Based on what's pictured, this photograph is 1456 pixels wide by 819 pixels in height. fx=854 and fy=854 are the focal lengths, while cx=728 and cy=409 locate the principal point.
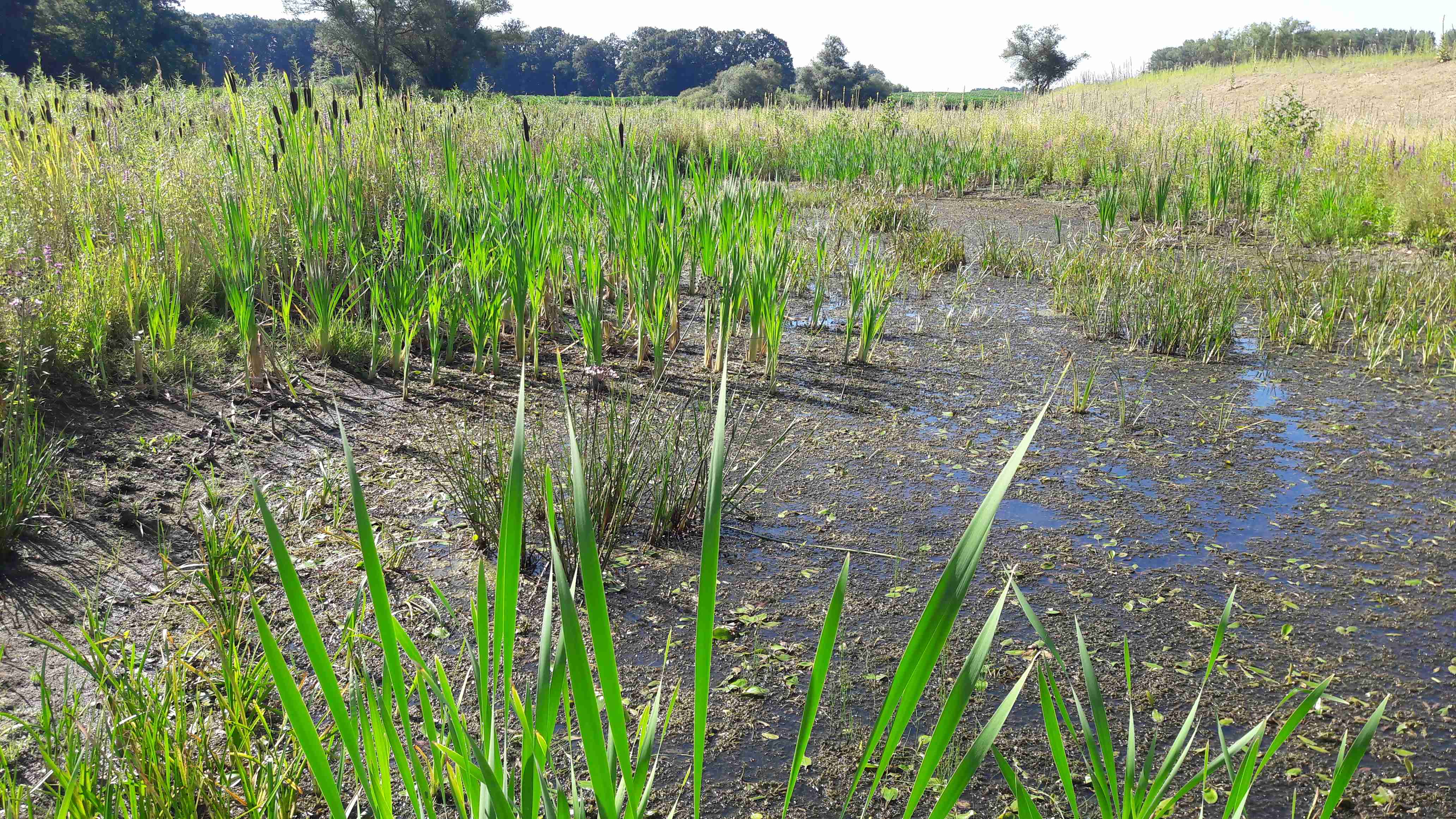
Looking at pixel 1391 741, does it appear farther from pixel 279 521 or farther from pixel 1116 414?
pixel 279 521

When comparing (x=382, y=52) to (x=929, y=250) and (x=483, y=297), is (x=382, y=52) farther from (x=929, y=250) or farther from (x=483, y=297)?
(x=483, y=297)

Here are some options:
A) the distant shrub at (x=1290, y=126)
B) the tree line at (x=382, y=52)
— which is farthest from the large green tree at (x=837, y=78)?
the distant shrub at (x=1290, y=126)

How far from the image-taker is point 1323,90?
2327 cm

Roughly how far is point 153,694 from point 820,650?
43.4 inches

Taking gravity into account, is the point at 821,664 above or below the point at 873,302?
below

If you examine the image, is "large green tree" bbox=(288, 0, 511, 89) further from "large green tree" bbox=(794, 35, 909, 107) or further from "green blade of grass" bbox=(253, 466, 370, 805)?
"green blade of grass" bbox=(253, 466, 370, 805)

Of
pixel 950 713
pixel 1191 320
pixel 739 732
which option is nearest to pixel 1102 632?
pixel 739 732

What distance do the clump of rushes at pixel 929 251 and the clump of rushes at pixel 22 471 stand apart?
477cm

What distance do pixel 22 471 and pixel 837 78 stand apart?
42266mm

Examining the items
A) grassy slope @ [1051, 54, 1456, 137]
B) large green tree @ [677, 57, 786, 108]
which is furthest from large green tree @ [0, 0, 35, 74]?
grassy slope @ [1051, 54, 1456, 137]

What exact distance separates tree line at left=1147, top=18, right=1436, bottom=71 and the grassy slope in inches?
80.9

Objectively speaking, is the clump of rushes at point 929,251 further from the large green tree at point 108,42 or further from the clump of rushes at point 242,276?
the large green tree at point 108,42

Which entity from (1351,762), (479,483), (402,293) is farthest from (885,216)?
(1351,762)

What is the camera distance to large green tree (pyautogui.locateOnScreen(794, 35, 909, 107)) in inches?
1544
